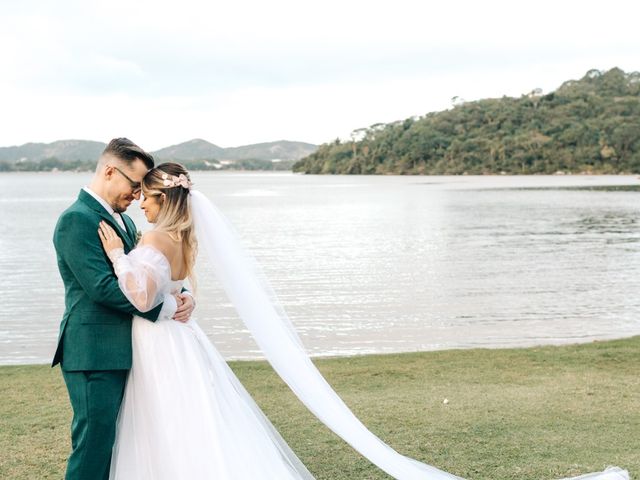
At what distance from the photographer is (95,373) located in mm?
3912

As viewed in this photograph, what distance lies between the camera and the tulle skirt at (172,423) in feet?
13.3

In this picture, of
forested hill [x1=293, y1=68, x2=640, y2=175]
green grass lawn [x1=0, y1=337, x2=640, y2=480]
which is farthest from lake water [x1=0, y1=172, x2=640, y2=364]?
forested hill [x1=293, y1=68, x2=640, y2=175]

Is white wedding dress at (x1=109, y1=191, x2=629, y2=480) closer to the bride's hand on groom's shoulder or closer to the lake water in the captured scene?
the bride's hand on groom's shoulder

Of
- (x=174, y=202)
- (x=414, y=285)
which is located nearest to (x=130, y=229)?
(x=174, y=202)

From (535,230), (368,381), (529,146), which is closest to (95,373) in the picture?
(368,381)

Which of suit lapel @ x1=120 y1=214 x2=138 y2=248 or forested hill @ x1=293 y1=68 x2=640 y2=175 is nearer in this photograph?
suit lapel @ x1=120 y1=214 x2=138 y2=248

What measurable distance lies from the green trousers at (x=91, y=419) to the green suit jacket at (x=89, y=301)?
3.0 inches

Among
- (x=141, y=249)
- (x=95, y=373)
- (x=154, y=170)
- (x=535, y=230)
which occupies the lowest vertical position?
(x=535, y=230)

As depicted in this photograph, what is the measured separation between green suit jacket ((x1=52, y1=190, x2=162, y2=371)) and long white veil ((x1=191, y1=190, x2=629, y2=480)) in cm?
58

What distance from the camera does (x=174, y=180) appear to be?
4.09m

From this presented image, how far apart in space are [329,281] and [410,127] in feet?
549

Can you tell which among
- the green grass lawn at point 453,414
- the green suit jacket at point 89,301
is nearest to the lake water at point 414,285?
the green grass lawn at point 453,414

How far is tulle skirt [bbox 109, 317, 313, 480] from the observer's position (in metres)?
4.05

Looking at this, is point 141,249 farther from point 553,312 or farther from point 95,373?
point 553,312
